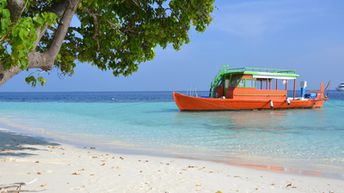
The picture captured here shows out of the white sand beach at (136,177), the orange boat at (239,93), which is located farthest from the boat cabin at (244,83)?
the white sand beach at (136,177)

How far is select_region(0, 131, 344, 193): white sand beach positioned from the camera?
570 cm

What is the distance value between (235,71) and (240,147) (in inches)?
650

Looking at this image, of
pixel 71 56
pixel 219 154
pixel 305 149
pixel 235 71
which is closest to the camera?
pixel 71 56

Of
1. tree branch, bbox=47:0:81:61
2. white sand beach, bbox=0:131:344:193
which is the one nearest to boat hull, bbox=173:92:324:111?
white sand beach, bbox=0:131:344:193

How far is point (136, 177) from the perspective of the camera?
21.2ft

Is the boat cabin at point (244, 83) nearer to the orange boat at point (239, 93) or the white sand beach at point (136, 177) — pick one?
the orange boat at point (239, 93)

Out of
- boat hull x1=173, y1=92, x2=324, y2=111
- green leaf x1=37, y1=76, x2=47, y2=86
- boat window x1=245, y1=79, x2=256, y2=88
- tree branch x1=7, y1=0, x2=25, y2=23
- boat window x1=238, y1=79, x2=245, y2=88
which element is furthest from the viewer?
boat window x1=245, y1=79, x2=256, y2=88

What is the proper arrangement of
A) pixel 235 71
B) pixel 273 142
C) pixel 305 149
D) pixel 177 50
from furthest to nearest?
pixel 235 71 → pixel 273 142 → pixel 305 149 → pixel 177 50

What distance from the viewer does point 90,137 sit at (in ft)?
49.3

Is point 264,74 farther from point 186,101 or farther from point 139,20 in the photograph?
point 139,20

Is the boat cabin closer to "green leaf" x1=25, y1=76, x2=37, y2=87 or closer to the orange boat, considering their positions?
the orange boat

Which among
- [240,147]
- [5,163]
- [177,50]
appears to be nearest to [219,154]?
[240,147]

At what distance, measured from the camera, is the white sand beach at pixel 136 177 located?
5.70m

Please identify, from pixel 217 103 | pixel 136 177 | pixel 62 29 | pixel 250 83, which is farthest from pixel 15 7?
pixel 250 83
